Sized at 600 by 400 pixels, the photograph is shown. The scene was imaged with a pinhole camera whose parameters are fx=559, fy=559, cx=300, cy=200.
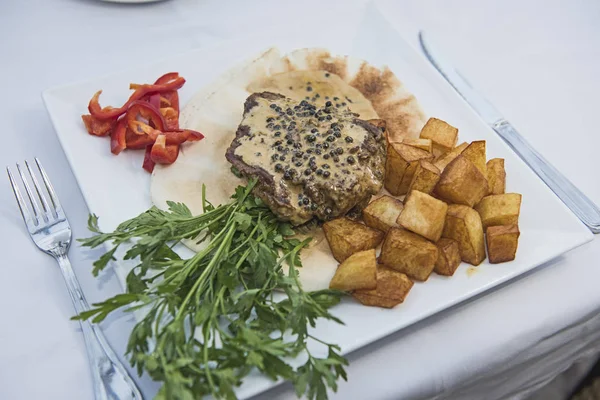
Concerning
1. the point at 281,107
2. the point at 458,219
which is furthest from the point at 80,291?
the point at 458,219

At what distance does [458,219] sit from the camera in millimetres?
2217

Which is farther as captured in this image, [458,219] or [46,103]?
[46,103]

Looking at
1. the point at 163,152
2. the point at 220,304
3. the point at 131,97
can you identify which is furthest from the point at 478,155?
the point at 131,97

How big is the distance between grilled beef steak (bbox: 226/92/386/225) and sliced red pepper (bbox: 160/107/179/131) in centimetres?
43

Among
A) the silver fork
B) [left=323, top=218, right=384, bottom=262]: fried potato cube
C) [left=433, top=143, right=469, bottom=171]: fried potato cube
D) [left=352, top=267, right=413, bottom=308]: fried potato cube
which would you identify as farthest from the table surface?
[left=433, top=143, right=469, bottom=171]: fried potato cube

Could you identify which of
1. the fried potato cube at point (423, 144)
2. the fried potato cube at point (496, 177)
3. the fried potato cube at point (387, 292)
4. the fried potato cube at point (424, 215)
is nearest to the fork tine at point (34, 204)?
the fried potato cube at point (387, 292)

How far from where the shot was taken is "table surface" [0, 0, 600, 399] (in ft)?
6.78

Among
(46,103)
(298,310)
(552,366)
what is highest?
(46,103)

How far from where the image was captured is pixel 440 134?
8.70 ft

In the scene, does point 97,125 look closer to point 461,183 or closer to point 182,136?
point 182,136

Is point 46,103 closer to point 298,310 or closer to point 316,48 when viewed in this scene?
point 316,48

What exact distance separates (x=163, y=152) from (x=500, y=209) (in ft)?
4.93

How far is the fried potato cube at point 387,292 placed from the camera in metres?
2.05

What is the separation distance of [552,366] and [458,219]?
2.67ft
